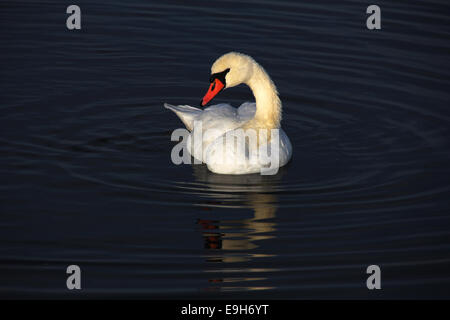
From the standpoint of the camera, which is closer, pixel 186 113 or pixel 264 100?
pixel 264 100

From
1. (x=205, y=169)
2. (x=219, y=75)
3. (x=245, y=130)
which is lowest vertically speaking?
(x=205, y=169)

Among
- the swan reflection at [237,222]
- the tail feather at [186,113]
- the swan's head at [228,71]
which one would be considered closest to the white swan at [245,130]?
the swan's head at [228,71]

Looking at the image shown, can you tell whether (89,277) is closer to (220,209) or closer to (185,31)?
(220,209)

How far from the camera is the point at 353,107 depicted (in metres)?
15.5

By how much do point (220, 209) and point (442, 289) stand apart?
3.09m

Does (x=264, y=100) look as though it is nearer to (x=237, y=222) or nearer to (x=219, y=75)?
(x=219, y=75)

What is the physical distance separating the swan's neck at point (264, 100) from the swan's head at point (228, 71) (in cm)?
14

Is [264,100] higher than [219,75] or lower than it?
lower

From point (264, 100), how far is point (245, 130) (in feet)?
1.74

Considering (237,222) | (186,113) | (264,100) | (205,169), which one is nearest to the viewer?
(237,222)

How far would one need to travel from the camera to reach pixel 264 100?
1286cm

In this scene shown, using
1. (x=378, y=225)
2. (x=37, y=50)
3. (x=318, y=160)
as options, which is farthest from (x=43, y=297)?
(x=37, y=50)

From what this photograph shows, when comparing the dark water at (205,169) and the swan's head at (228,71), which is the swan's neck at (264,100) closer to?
the swan's head at (228,71)

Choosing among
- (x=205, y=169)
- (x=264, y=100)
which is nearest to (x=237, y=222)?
(x=205, y=169)
